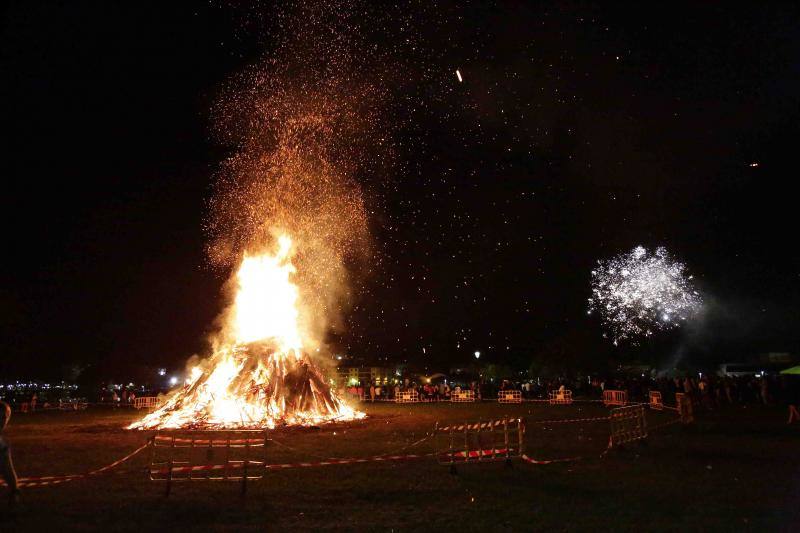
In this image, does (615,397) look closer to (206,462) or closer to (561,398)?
(561,398)

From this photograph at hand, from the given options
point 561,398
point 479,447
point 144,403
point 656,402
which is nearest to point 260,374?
point 144,403

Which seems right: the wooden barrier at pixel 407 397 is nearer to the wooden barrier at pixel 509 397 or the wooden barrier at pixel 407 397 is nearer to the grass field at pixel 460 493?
the wooden barrier at pixel 509 397

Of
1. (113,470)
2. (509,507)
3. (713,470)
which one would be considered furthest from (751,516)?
(113,470)

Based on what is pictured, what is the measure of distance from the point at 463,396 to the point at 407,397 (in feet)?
13.8

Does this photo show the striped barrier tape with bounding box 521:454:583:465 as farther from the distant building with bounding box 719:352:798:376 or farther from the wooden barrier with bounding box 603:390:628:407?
the distant building with bounding box 719:352:798:376

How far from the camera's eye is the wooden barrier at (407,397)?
47.8m

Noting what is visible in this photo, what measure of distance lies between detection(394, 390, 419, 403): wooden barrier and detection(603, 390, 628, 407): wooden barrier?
1395cm

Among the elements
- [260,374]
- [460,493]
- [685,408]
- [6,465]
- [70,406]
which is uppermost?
[260,374]

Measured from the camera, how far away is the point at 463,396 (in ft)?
159

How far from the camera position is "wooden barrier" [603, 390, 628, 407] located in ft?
125

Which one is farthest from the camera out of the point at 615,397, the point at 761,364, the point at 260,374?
the point at 761,364

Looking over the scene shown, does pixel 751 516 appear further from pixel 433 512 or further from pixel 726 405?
pixel 726 405

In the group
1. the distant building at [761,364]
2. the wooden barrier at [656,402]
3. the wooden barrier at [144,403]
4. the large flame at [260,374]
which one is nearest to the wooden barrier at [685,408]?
the wooden barrier at [656,402]

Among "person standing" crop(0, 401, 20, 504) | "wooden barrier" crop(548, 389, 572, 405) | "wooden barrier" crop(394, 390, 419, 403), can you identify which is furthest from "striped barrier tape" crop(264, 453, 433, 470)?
"wooden barrier" crop(394, 390, 419, 403)
